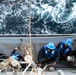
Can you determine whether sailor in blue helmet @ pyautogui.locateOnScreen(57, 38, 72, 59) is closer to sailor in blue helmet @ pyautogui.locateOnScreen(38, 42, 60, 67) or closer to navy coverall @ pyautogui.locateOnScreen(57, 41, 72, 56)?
navy coverall @ pyautogui.locateOnScreen(57, 41, 72, 56)

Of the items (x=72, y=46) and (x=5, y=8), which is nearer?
(x=72, y=46)

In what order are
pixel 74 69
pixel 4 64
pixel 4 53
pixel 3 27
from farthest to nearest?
pixel 3 27 → pixel 4 53 → pixel 74 69 → pixel 4 64

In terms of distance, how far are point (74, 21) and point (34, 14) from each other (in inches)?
49.5

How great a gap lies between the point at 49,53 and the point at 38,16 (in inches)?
79.8

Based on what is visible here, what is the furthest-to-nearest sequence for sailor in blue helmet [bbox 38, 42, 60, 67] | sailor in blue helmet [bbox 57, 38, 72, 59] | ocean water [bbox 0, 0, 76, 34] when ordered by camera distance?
1. ocean water [bbox 0, 0, 76, 34]
2. sailor in blue helmet [bbox 57, 38, 72, 59]
3. sailor in blue helmet [bbox 38, 42, 60, 67]

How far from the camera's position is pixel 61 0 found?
30.2 feet

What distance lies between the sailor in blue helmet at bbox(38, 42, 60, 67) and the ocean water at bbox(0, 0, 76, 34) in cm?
160

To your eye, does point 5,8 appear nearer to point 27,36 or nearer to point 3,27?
point 3,27

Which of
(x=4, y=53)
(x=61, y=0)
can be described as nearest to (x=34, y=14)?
(x=61, y=0)

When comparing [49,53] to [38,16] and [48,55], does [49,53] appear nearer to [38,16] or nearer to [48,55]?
[48,55]

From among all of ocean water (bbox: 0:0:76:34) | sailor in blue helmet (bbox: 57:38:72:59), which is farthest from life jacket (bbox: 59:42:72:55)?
ocean water (bbox: 0:0:76:34)

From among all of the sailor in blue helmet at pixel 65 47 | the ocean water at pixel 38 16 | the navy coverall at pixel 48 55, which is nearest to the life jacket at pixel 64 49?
the sailor in blue helmet at pixel 65 47

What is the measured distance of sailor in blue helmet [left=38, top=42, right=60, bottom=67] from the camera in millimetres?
7414

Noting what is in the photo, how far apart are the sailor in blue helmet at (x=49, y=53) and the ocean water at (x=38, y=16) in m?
1.60
